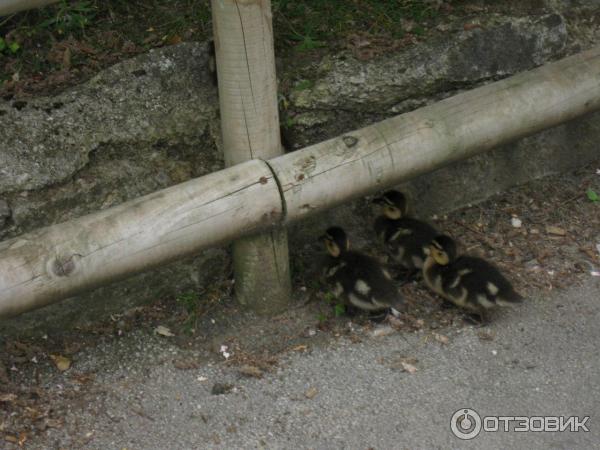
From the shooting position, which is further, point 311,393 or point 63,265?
point 311,393

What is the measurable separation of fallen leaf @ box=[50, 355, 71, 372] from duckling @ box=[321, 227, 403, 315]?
1.47 m

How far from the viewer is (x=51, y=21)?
495cm

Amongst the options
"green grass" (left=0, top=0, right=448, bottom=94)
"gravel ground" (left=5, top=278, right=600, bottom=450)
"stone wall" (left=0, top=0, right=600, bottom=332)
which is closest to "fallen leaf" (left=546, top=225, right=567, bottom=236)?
"stone wall" (left=0, top=0, right=600, bottom=332)

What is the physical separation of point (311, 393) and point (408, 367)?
0.53 m

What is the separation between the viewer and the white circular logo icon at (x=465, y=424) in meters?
3.90

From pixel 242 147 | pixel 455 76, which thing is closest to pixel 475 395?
pixel 242 147

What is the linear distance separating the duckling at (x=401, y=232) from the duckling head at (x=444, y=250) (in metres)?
0.17

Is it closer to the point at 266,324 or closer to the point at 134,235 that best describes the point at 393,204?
the point at 266,324

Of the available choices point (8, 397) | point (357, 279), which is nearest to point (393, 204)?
point (357, 279)

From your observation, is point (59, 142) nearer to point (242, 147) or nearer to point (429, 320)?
point (242, 147)

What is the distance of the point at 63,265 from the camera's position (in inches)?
143

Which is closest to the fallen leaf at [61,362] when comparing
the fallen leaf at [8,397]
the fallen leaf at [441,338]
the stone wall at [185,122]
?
the stone wall at [185,122]

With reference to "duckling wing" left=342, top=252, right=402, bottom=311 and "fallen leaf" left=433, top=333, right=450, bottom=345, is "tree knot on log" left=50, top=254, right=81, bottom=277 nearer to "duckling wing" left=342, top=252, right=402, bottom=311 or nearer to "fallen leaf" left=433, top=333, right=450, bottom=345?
"duckling wing" left=342, top=252, right=402, bottom=311

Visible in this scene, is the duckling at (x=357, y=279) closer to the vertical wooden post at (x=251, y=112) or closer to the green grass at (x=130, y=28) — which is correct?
the vertical wooden post at (x=251, y=112)
